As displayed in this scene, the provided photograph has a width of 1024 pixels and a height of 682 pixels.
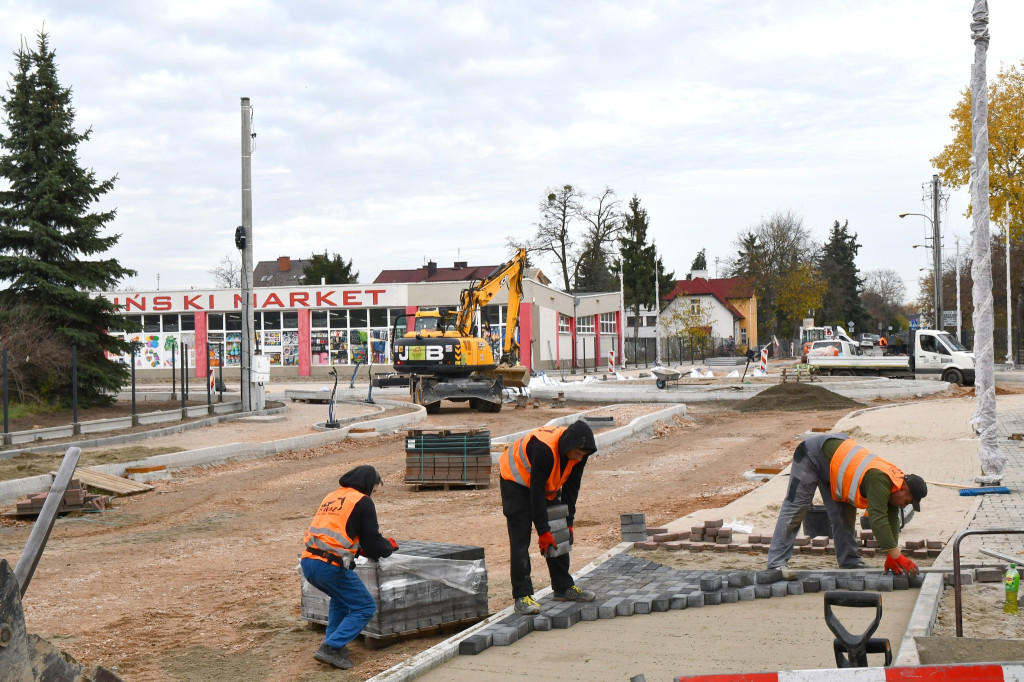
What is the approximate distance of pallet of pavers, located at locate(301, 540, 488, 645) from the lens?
708 cm

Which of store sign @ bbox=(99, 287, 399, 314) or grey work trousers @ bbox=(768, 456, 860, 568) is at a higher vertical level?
store sign @ bbox=(99, 287, 399, 314)

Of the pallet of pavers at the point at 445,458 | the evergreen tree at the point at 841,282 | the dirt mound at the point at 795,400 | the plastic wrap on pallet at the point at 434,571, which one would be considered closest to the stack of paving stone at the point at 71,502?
the pallet of pavers at the point at 445,458

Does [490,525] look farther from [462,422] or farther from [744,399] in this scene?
[744,399]

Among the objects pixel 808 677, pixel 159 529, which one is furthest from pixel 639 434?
pixel 808 677

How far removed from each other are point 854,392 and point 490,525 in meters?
24.2

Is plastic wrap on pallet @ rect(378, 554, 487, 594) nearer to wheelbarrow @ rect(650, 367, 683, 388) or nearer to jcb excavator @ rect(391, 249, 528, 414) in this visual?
jcb excavator @ rect(391, 249, 528, 414)

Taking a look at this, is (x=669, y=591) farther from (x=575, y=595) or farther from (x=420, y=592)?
(x=420, y=592)

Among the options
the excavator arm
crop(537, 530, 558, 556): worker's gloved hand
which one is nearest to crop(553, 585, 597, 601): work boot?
crop(537, 530, 558, 556): worker's gloved hand

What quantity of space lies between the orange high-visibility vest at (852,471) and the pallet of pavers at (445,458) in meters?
8.77

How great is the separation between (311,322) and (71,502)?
44.1 metres

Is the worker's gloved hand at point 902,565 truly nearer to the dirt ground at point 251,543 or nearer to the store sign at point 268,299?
the dirt ground at point 251,543

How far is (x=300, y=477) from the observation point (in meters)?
17.8

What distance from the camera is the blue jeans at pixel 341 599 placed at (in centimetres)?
662

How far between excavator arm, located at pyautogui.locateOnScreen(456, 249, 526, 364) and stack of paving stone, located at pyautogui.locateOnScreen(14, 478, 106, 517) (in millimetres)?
Result: 17106
